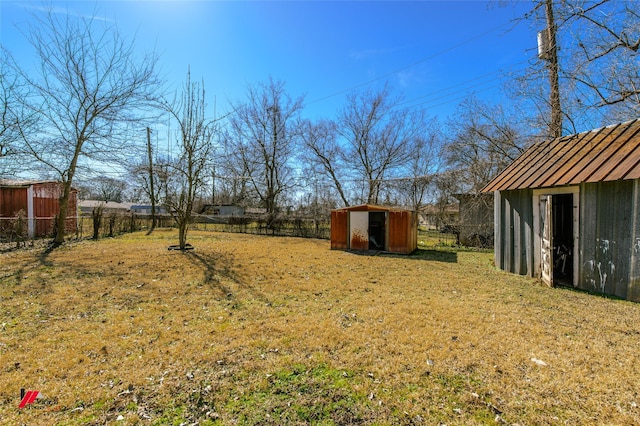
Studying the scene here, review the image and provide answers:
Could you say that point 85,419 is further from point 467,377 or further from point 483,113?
point 483,113

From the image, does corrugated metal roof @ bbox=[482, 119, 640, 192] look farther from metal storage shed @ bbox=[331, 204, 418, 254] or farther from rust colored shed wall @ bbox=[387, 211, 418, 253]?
metal storage shed @ bbox=[331, 204, 418, 254]

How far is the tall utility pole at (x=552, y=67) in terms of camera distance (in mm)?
4917

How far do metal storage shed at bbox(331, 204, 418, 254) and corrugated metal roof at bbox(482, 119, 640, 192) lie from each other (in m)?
3.49

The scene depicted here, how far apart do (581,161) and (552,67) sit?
1867mm

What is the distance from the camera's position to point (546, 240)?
233 inches

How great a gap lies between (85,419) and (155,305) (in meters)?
2.59

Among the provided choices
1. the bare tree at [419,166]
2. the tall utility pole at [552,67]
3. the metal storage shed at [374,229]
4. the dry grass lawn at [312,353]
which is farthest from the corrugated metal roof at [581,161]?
the bare tree at [419,166]

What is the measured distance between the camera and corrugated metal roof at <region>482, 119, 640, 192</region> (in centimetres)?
483

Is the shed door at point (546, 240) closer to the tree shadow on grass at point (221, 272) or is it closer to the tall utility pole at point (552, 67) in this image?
the tall utility pole at point (552, 67)

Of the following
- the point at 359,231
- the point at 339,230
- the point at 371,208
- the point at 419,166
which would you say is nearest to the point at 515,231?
the point at 371,208

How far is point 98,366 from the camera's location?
8.83ft

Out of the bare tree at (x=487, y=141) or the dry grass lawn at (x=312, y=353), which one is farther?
the bare tree at (x=487, y=141)

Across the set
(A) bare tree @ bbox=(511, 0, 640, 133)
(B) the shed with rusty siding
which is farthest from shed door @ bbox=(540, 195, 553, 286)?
(A) bare tree @ bbox=(511, 0, 640, 133)

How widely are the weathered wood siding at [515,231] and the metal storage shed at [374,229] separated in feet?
10.7
